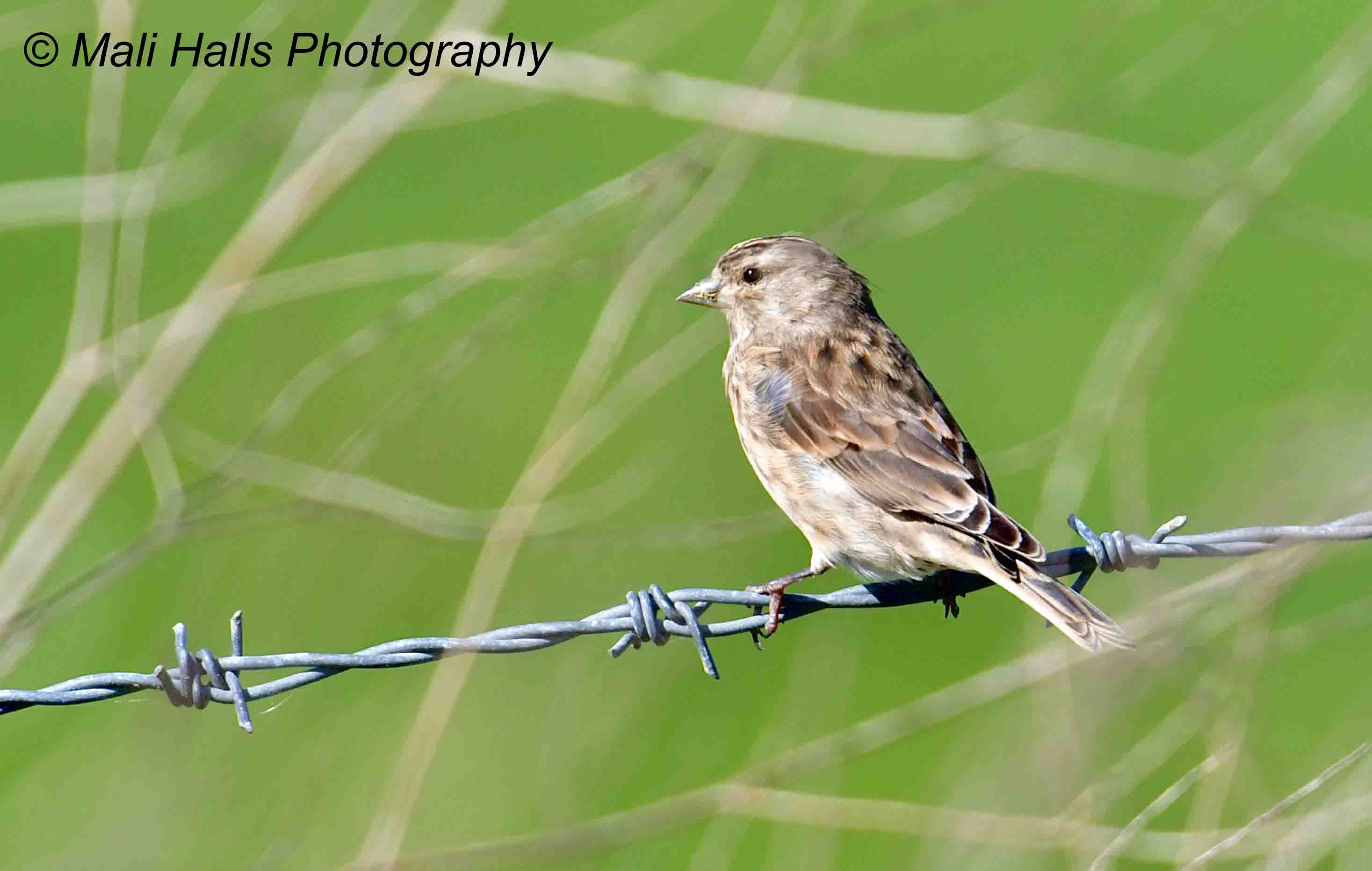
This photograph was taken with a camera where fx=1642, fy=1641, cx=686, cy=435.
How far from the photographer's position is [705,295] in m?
5.74

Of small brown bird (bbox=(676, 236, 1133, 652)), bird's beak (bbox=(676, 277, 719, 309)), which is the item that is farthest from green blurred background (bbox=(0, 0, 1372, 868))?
small brown bird (bbox=(676, 236, 1133, 652))

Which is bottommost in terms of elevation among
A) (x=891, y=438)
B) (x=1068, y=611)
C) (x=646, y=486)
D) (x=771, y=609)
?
(x=1068, y=611)

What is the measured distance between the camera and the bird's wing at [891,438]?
423 centimetres

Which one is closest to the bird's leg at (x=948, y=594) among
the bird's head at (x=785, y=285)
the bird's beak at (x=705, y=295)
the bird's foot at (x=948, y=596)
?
the bird's foot at (x=948, y=596)

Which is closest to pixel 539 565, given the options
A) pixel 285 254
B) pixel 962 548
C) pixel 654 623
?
pixel 962 548

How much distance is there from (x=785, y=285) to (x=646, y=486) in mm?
2222

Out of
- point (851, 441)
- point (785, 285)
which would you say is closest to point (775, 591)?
point (851, 441)

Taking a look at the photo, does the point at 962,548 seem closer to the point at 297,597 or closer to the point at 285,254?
the point at 297,597

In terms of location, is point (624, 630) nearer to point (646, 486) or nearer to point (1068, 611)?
point (1068, 611)

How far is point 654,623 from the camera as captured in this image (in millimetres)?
3492

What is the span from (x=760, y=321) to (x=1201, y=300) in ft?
21.8

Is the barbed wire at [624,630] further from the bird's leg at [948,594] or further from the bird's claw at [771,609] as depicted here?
→ the bird's leg at [948,594]

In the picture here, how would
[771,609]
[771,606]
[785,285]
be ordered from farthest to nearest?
1. [785,285]
2. [771,609]
3. [771,606]

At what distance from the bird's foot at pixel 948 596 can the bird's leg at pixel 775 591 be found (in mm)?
335
